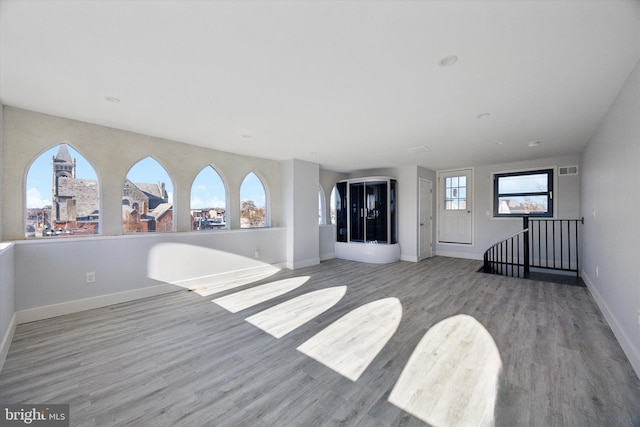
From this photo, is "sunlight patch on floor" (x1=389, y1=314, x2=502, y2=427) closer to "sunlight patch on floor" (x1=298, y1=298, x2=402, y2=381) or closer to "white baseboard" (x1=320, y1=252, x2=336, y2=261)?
"sunlight patch on floor" (x1=298, y1=298, x2=402, y2=381)

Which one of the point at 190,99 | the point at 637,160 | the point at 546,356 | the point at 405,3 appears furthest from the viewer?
the point at 190,99

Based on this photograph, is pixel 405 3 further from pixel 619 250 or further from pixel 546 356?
pixel 619 250

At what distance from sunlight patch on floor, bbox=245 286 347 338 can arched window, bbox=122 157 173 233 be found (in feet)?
7.76

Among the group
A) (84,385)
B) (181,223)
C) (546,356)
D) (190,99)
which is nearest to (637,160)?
(546,356)

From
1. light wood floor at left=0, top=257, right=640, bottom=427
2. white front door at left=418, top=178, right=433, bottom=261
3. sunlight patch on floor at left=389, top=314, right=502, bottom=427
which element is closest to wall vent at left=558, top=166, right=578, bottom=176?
white front door at left=418, top=178, right=433, bottom=261

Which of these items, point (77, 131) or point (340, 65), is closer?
point (340, 65)

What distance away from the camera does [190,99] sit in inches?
110

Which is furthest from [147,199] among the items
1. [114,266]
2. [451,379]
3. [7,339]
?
[451,379]

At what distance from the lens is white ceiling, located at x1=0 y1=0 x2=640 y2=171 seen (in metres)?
1.59

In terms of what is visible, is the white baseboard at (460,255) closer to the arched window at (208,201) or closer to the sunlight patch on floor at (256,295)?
the sunlight patch on floor at (256,295)

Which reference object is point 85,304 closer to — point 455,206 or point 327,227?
point 327,227

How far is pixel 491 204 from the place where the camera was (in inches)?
256

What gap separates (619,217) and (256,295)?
4285 millimetres

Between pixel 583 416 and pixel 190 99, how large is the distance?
4.02m
